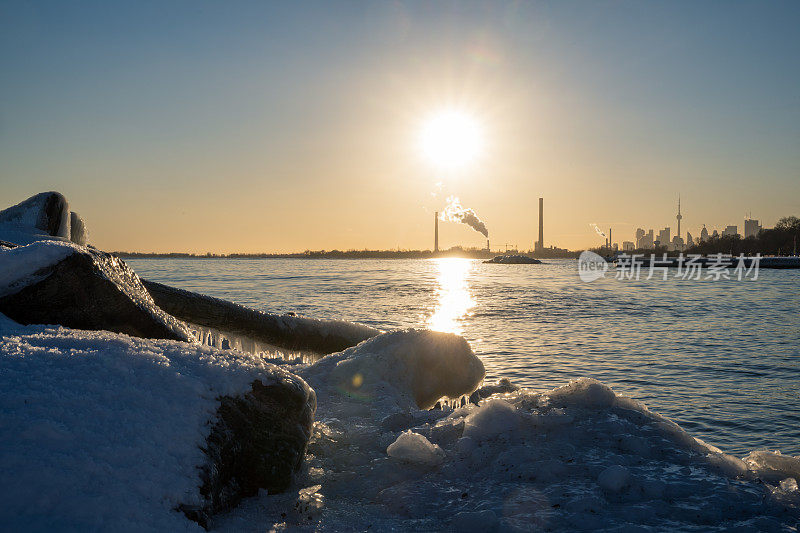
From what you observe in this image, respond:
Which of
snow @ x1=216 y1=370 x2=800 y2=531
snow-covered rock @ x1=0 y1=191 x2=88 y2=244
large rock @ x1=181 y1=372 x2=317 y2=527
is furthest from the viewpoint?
snow-covered rock @ x1=0 y1=191 x2=88 y2=244

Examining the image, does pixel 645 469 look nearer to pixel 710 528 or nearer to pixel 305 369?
pixel 710 528

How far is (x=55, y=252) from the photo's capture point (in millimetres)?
4047

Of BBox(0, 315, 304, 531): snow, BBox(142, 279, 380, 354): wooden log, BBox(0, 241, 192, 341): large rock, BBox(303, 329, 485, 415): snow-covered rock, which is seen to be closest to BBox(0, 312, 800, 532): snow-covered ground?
BBox(0, 315, 304, 531): snow

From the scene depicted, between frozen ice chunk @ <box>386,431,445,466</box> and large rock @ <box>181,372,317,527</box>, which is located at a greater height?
large rock @ <box>181,372,317,527</box>

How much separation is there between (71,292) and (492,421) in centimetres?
363

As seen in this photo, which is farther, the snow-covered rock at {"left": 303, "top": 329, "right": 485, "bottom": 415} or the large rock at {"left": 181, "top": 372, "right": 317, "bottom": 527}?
the snow-covered rock at {"left": 303, "top": 329, "right": 485, "bottom": 415}

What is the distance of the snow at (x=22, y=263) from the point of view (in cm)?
383

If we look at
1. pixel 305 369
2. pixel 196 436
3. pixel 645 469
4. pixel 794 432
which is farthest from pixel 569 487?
pixel 794 432

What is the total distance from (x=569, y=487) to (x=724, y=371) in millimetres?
10293

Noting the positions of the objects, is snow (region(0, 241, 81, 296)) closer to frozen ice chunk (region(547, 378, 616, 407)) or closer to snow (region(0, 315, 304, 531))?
snow (region(0, 315, 304, 531))

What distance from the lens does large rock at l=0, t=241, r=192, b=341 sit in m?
3.85

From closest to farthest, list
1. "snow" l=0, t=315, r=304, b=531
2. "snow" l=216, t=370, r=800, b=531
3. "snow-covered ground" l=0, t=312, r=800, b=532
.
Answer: "snow" l=0, t=315, r=304, b=531 < "snow-covered ground" l=0, t=312, r=800, b=532 < "snow" l=216, t=370, r=800, b=531

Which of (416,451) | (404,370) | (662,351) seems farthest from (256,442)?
(662,351)

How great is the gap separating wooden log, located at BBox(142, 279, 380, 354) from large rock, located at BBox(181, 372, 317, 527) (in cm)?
376
